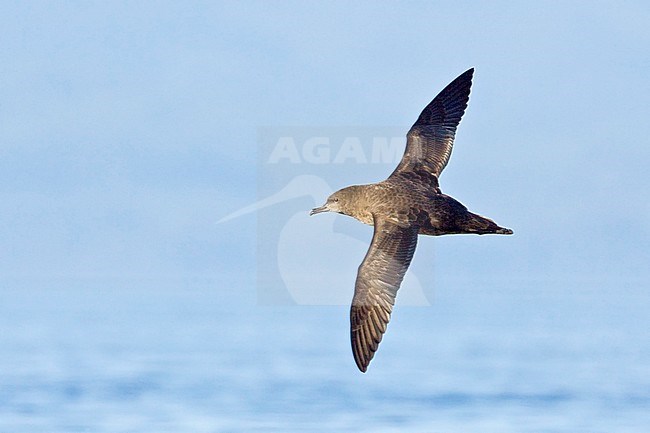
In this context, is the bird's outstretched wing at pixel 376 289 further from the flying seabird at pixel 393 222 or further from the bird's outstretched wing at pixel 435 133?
the bird's outstretched wing at pixel 435 133

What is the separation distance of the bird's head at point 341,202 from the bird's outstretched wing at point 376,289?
3.04ft

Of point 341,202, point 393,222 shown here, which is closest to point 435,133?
point 341,202

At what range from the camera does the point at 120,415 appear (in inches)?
1166

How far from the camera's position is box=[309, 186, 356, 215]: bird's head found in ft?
56.8

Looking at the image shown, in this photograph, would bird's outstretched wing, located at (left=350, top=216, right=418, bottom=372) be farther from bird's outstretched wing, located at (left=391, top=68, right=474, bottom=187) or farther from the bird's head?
bird's outstretched wing, located at (left=391, top=68, right=474, bottom=187)

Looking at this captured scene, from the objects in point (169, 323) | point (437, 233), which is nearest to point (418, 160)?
point (437, 233)

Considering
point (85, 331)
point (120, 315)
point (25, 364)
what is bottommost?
point (25, 364)

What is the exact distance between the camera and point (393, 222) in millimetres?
16703

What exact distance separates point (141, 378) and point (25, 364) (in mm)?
4986

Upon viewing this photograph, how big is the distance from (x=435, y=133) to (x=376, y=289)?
2542 millimetres

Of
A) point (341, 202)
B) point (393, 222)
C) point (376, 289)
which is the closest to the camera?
point (376, 289)

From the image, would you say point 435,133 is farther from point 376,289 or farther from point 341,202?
point 376,289

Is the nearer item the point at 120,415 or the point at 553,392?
the point at 120,415

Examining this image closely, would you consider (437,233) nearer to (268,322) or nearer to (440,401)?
(440,401)
